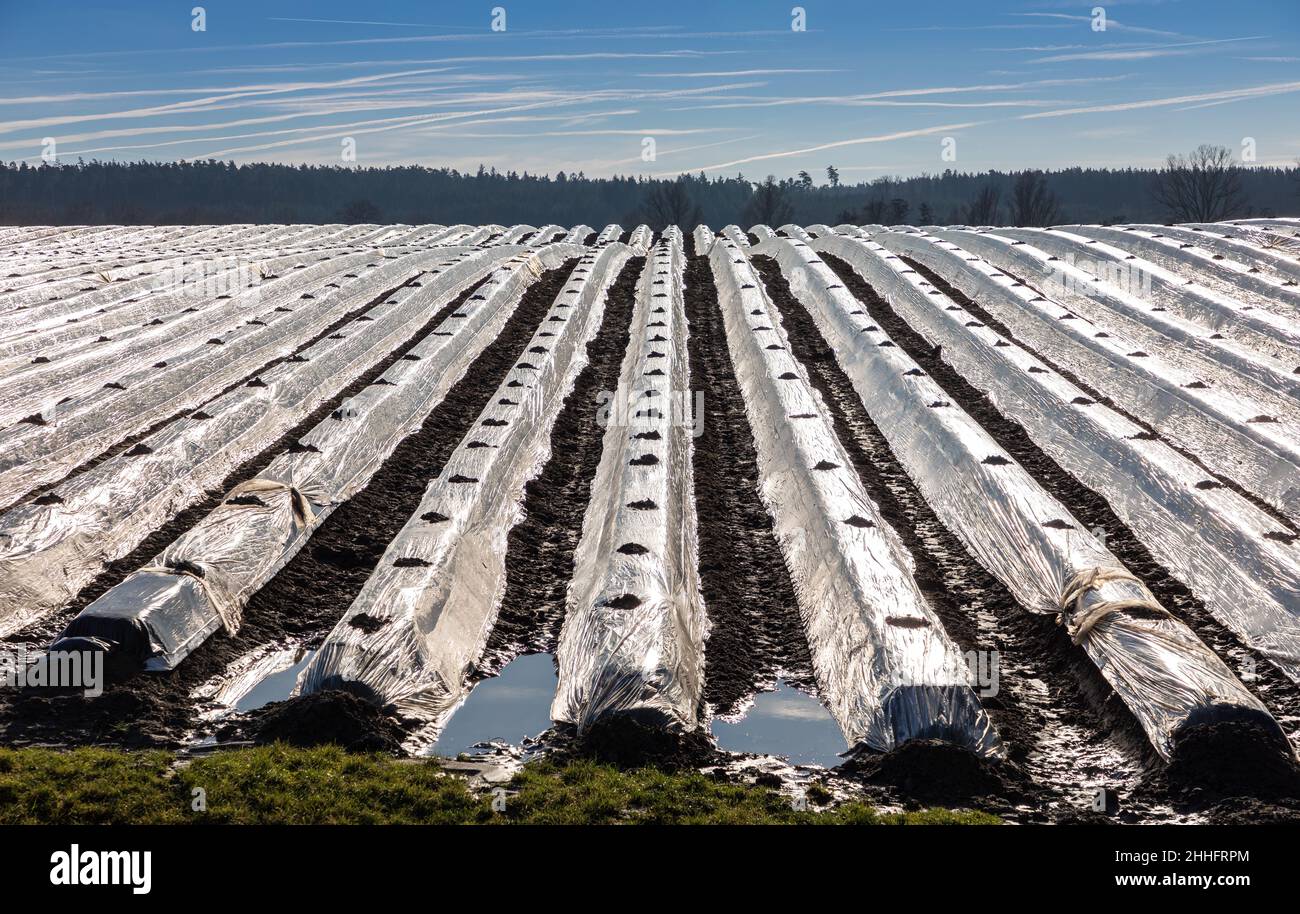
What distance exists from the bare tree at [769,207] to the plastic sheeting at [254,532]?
46.0 metres

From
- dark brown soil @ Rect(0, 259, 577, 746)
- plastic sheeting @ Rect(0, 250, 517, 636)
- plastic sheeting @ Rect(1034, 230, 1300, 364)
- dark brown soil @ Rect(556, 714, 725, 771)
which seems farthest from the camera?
plastic sheeting @ Rect(1034, 230, 1300, 364)

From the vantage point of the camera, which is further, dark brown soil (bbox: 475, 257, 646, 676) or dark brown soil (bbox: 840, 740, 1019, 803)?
dark brown soil (bbox: 475, 257, 646, 676)

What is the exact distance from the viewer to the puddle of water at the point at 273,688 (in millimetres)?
4652

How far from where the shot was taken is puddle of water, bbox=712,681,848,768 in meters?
4.27

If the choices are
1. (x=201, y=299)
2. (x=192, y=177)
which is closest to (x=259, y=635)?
(x=201, y=299)

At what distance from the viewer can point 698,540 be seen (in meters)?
6.43

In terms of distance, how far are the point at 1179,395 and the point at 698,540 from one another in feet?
14.8

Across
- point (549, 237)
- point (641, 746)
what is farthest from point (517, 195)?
point (641, 746)

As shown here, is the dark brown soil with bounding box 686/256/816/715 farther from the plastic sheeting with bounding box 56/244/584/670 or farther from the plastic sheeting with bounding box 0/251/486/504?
the plastic sheeting with bounding box 0/251/486/504

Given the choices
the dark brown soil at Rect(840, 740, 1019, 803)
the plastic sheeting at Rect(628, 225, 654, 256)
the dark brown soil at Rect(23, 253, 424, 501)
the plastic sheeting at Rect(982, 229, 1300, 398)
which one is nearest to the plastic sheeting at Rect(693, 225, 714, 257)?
the plastic sheeting at Rect(628, 225, 654, 256)

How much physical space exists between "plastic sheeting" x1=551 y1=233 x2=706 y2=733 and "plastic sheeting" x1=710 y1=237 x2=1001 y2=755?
2.05 ft

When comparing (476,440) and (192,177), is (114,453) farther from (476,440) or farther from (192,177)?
(192,177)

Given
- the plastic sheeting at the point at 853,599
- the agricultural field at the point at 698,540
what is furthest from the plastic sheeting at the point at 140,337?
the plastic sheeting at the point at 853,599

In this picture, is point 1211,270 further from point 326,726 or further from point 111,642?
point 111,642
